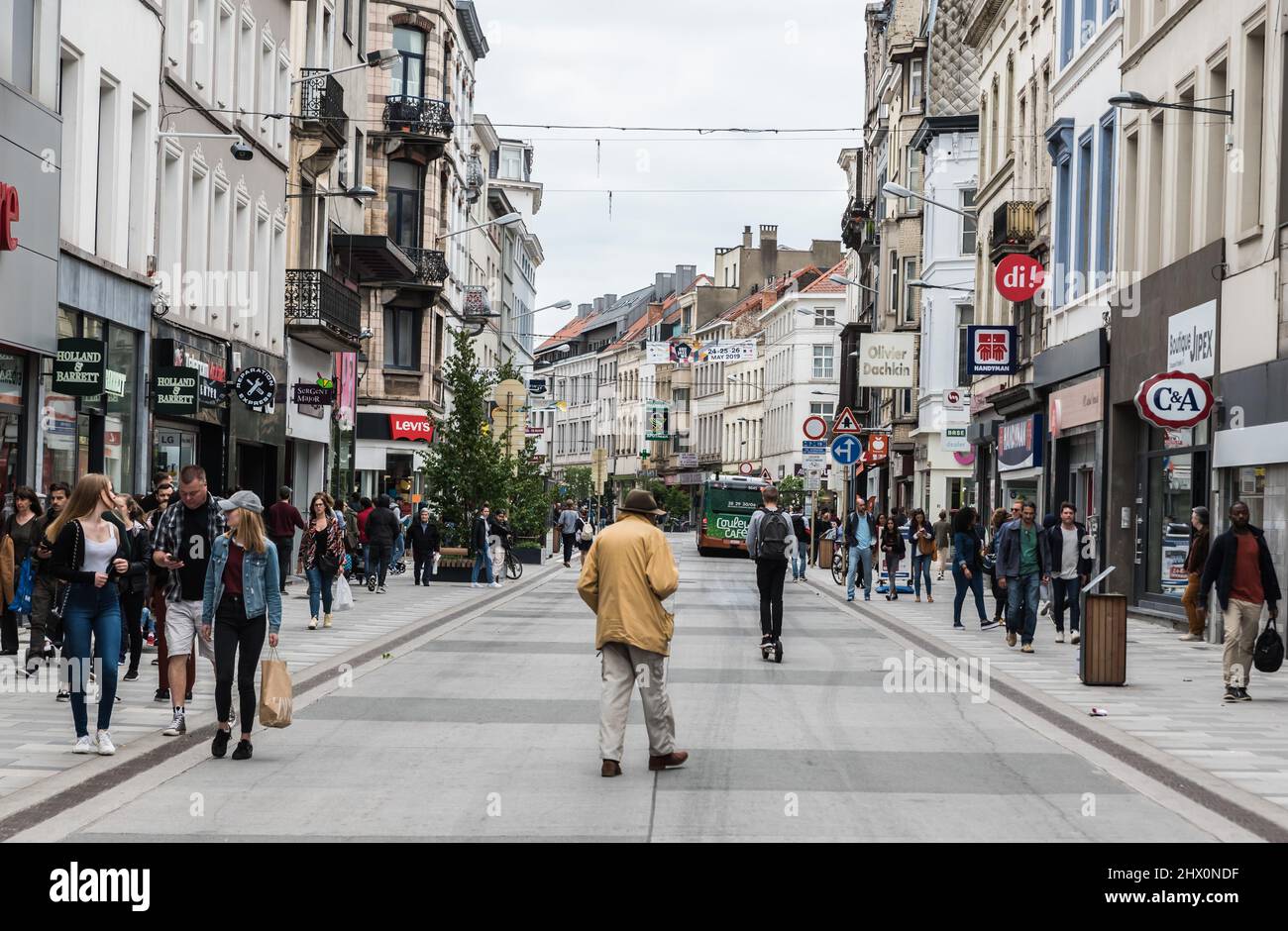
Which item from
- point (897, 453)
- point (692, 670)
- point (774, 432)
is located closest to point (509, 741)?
point (692, 670)

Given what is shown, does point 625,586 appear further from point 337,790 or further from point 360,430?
point 360,430

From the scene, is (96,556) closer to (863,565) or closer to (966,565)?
(966,565)

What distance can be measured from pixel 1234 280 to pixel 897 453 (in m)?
45.7

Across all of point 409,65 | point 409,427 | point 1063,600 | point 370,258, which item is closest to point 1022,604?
point 1063,600

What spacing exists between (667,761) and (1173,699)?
21.5 ft

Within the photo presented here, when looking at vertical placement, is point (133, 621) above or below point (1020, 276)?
below

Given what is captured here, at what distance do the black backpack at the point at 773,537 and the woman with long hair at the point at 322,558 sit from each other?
248 inches

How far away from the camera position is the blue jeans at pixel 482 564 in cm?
3578

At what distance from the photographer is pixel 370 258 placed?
4806 cm

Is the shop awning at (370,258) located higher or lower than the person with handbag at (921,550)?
higher

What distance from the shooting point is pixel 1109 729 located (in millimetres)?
13570

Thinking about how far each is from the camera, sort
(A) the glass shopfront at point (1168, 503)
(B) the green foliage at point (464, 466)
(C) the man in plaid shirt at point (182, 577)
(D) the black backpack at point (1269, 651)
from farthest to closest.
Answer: (B) the green foliage at point (464, 466) < (A) the glass shopfront at point (1168, 503) < (D) the black backpack at point (1269, 651) < (C) the man in plaid shirt at point (182, 577)

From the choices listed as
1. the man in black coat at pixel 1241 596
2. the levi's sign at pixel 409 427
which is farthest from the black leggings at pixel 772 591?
the levi's sign at pixel 409 427

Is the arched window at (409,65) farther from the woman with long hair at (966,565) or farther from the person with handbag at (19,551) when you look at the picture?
the person with handbag at (19,551)
